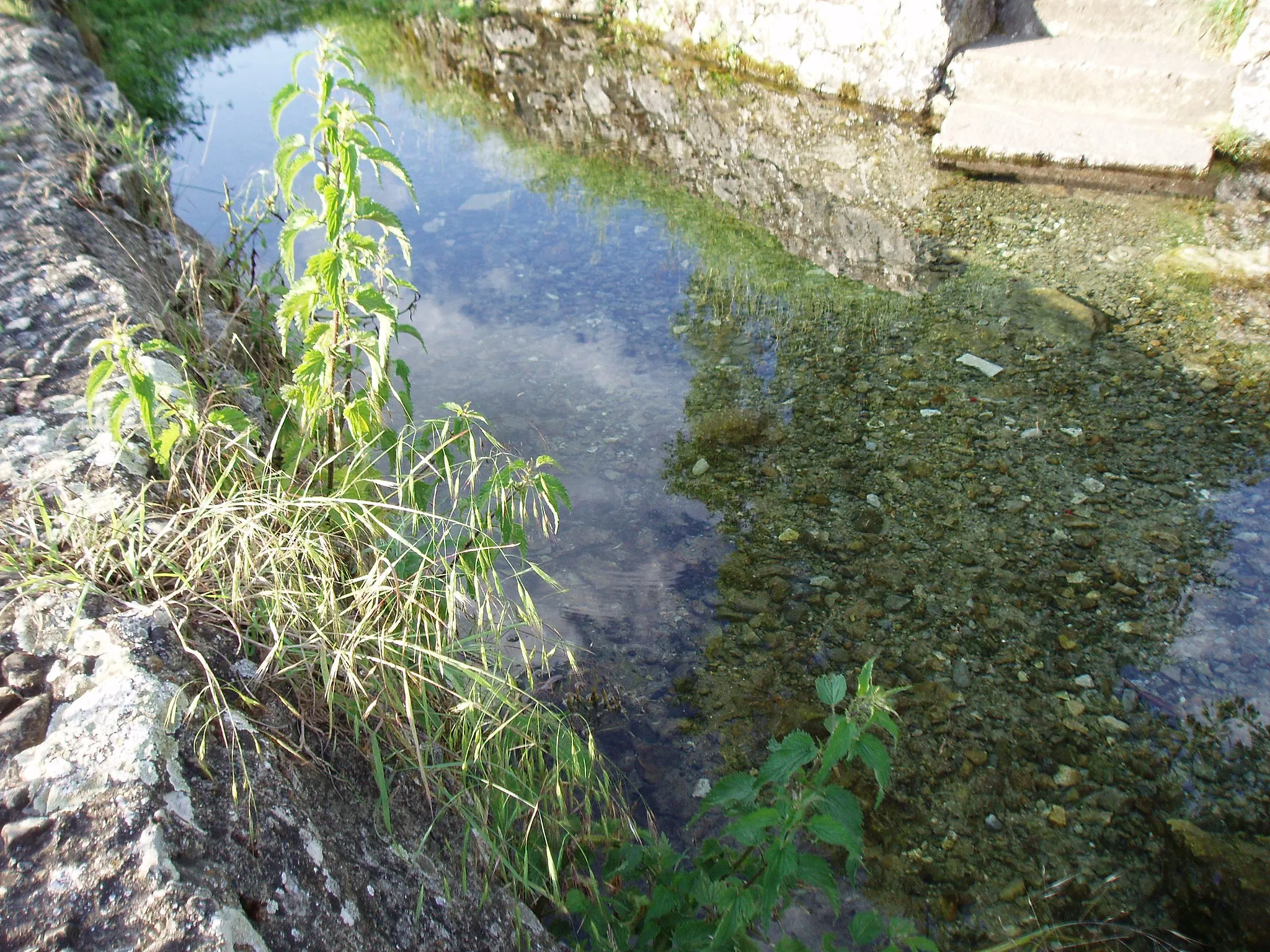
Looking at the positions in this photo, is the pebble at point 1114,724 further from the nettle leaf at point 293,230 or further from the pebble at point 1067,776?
the nettle leaf at point 293,230

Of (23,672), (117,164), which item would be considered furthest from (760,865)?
(117,164)

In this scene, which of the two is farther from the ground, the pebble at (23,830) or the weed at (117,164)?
the weed at (117,164)

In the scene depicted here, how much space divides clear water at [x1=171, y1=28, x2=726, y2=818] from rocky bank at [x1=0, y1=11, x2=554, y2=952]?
3.40ft

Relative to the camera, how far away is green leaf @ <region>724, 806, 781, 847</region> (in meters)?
1.68

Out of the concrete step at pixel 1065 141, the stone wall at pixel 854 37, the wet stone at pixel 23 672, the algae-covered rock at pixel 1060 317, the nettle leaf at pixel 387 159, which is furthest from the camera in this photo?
the stone wall at pixel 854 37

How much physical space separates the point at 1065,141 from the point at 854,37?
6.91ft

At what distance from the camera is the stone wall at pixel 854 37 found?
6.55 meters

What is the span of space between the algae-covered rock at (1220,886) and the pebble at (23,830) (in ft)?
8.50

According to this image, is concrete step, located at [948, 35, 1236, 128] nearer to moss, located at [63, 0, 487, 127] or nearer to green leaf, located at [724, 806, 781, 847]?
moss, located at [63, 0, 487, 127]

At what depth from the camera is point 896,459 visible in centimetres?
373

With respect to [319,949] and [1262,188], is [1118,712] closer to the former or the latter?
[319,949]

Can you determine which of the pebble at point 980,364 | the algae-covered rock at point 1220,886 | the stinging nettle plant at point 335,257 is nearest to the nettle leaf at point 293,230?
the stinging nettle plant at point 335,257

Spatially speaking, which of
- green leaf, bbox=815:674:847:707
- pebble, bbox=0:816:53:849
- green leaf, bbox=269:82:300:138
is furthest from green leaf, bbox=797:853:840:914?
green leaf, bbox=269:82:300:138

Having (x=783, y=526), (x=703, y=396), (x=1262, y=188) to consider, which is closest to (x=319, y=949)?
(x=783, y=526)
